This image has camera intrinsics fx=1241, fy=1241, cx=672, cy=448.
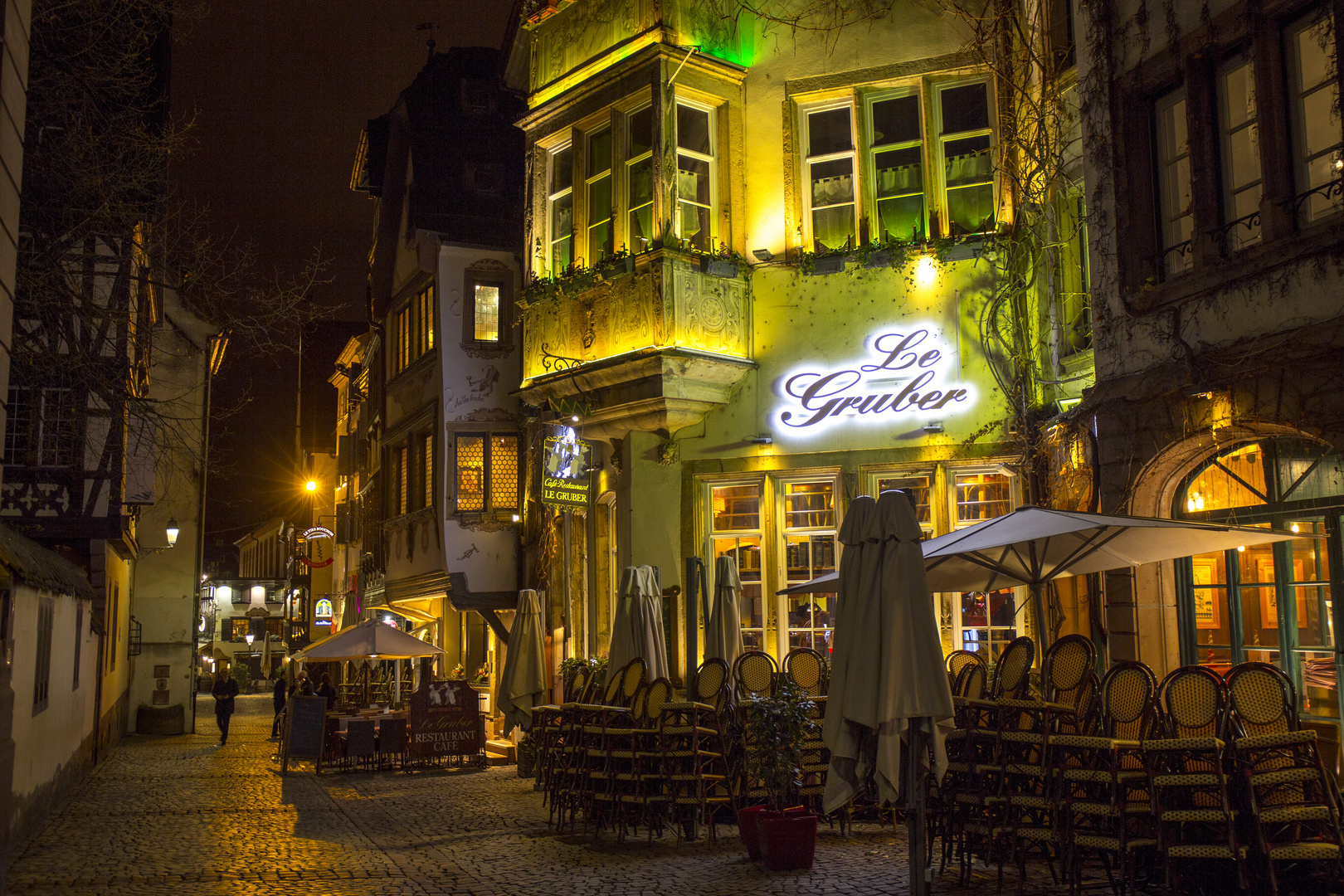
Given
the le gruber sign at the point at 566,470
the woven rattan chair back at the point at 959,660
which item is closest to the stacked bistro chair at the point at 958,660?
the woven rattan chair back at the point at 959,660

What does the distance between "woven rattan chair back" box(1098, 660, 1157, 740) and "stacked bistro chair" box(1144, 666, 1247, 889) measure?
0.68 feet

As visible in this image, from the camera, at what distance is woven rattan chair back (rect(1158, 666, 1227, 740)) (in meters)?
7.80

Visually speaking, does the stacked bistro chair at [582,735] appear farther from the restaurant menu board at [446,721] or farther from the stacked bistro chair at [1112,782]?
the restaurant menu board at [446,721]

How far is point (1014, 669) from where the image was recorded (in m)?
9.28

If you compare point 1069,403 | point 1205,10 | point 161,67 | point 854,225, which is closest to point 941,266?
point 854,225

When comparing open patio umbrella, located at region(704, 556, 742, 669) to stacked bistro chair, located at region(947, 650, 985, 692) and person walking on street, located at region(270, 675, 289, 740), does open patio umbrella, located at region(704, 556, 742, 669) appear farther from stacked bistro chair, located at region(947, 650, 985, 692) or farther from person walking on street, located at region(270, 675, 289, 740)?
person walking on street, located at region(270, 675, 289, 740)

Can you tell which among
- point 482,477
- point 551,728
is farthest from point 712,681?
point 482,477

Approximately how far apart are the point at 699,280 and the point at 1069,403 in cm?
475

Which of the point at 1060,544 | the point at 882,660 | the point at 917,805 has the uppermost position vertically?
the point at 1060,544

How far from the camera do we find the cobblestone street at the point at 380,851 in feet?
30.1

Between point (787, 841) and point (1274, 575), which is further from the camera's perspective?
point (1274, 575)

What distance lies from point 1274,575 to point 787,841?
4.75 m

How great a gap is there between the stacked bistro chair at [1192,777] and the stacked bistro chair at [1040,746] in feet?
2.15

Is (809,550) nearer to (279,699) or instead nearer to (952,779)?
(952,779)
